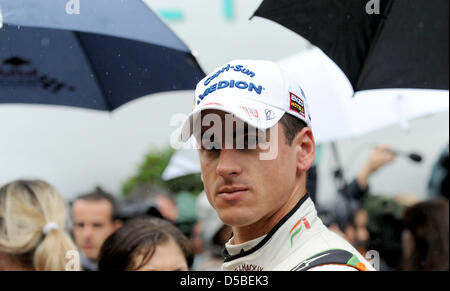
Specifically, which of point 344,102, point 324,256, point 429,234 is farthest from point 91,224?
point 324,256

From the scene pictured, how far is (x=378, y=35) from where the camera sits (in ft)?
7.86

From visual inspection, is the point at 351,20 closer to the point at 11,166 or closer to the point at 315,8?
the point at 315,8

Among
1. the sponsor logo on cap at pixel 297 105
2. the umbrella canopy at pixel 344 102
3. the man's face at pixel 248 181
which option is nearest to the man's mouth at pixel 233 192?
the man's face at pixel 248 181

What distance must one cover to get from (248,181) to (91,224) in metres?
2.28

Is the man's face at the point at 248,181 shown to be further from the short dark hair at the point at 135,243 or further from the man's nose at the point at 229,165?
the short dark hair at the point at 135,243

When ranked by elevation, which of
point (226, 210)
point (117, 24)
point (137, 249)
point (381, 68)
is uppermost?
point (117, 24)

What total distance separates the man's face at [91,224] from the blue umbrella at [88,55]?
1.04 m

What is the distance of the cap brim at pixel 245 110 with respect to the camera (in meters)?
1.46

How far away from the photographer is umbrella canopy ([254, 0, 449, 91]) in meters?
2.17
